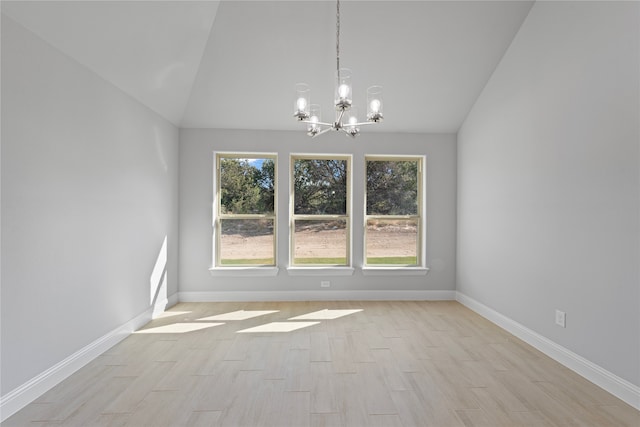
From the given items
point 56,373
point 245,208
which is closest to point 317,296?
point 245,208

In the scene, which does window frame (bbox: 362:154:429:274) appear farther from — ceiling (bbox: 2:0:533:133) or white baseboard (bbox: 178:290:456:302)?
ceiling (bbox: 2:0:533:133)

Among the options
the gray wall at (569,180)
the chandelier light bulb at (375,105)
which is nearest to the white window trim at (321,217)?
the gray wall at (569,180)

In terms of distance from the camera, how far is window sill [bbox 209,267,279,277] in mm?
4766

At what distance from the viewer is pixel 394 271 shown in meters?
4.89

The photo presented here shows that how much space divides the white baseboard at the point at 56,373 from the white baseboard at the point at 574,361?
3924 millimetres

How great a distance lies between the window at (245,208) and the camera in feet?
16.1

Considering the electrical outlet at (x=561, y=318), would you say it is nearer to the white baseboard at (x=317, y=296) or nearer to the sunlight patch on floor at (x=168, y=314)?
the white baseboard at (x=317, y=296)

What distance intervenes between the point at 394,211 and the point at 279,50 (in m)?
2.66

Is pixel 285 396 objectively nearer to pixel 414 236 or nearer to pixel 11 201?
pixel 11 201

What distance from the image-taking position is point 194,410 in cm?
219

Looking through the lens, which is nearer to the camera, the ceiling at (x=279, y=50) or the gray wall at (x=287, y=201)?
the ceiling at (x=279, y=50)

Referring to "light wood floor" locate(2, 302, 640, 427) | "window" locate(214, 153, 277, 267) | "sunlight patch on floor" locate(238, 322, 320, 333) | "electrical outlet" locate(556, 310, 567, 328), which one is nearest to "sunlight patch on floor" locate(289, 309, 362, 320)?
"sunlight patch on floor" locate(238, 322, 320, 333)

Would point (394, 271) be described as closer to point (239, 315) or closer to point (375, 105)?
point (239, 315)

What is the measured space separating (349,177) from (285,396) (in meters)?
3.24
